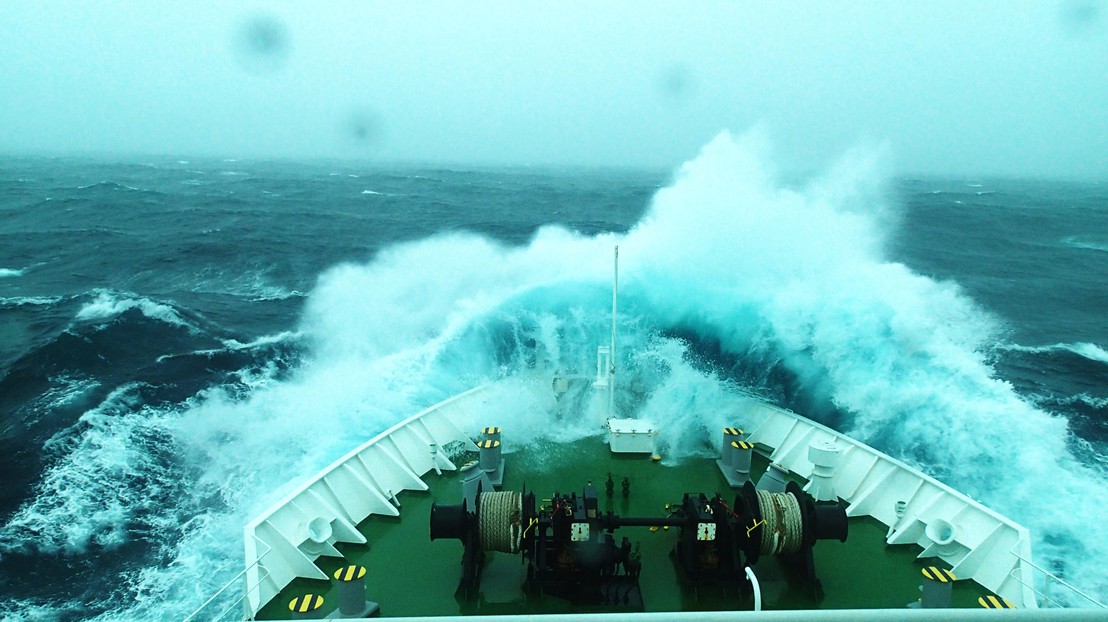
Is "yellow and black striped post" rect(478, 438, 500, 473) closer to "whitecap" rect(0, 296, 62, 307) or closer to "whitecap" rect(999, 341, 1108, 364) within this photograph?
"whitecap" rect(999, 341, 1108, 364)

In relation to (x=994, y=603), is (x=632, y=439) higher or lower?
higher

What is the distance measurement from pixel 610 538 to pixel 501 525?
1.54 meters

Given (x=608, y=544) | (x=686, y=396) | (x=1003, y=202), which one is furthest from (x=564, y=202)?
(x=1003, y=202)

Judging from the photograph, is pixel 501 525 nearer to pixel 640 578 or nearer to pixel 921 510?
pixel 640 578

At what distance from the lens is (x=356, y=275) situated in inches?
1501

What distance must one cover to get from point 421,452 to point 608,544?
5.34m

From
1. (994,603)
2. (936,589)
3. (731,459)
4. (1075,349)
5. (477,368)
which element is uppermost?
(936,589)

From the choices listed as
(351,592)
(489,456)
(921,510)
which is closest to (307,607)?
(351,592)

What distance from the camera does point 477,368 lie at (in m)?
21.8

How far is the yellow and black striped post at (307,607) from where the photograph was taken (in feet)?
24.1

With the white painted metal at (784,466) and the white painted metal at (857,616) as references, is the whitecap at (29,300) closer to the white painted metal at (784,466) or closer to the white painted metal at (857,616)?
the white painted metal at (784,466)

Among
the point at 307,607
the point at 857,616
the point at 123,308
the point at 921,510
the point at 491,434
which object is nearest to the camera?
the point at 857,616

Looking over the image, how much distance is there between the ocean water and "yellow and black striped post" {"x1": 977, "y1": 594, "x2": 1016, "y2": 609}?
5.56m

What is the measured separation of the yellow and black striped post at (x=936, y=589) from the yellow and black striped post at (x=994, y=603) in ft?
2.07
